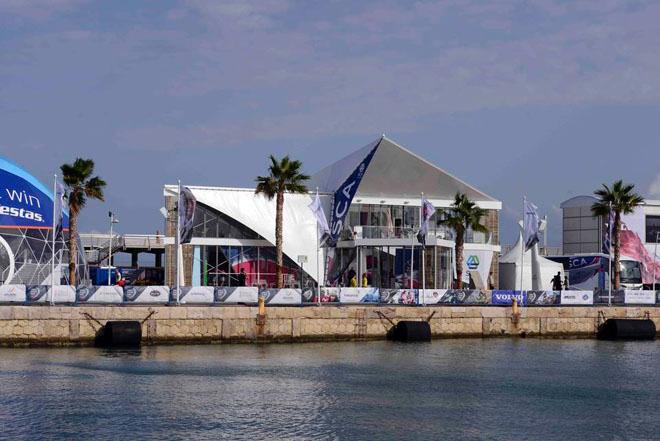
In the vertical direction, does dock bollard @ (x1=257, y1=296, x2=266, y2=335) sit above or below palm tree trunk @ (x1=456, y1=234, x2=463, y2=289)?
below

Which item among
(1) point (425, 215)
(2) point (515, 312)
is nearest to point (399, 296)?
(1) point (425, 215)

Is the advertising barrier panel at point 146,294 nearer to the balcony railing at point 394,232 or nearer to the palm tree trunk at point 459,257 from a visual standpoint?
the palm tree trunk at point 459,257

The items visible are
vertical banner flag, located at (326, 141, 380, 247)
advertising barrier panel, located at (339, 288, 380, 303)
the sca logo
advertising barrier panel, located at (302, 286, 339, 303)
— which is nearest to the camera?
advertising barrier panel, located at (302, 286, 339, 303)

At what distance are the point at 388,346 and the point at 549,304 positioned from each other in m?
13.5

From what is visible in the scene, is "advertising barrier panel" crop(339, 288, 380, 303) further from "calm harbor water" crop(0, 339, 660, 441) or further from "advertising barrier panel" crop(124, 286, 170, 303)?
"advertising barrier panel" crop(124, 286, 170, 303)

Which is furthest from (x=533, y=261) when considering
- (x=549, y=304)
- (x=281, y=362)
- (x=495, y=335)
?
(x=281, y=362)

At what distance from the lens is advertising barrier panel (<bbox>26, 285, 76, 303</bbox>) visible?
51000mm

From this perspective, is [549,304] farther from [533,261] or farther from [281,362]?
[281,362]

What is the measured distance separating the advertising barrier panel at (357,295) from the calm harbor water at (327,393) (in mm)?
5391

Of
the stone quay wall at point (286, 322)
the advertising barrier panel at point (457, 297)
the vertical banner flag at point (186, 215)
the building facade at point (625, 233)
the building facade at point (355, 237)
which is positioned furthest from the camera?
the building facade at point (625, 233)

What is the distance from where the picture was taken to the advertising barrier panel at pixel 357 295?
5784cm

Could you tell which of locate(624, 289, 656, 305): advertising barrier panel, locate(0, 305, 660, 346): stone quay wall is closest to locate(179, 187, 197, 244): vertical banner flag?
locate(0, 305, 660, 346): stone quay wall

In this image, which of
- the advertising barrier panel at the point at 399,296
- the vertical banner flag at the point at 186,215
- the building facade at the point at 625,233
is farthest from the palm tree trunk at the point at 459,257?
the building facade at the point at 625,233

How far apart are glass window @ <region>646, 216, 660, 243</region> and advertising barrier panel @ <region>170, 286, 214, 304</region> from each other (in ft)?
176
